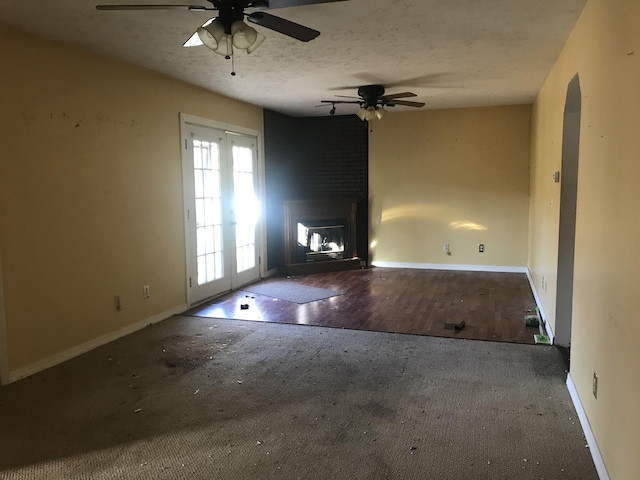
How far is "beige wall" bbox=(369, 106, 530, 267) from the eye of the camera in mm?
7131


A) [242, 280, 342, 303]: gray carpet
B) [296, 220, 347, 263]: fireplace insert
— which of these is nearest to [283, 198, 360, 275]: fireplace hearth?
[296, 220, 347, 263]: fireplace insert

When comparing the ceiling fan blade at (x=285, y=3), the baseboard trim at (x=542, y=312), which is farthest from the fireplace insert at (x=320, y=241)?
the ceiling fan blade at (x=285, y=3)

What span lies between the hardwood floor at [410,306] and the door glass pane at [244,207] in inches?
22.5

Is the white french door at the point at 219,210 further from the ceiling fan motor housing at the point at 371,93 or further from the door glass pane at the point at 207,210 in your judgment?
the ceiling fan motor housing at the point at 371,93

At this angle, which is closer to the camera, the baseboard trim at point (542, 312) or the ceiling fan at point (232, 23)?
the ceiling fan at point (232, 23)

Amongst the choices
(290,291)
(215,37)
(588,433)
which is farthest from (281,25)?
(290,291)

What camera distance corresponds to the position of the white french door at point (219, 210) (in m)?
5.31

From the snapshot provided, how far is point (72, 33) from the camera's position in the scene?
3.47 meters

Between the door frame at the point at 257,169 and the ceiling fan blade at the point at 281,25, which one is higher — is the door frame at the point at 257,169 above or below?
below

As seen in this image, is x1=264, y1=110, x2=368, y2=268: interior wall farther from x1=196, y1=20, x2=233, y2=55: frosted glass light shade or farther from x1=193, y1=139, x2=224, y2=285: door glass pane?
x1=196, y1=20, x2=233, y2=55: frosted glass light shade

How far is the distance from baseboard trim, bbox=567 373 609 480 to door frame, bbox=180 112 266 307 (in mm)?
3696

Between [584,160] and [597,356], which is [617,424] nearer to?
[597,356]

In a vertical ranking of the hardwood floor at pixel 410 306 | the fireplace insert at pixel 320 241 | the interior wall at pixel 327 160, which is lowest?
the hardwood floor at pixel 410 306

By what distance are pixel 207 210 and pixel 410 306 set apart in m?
2.48
